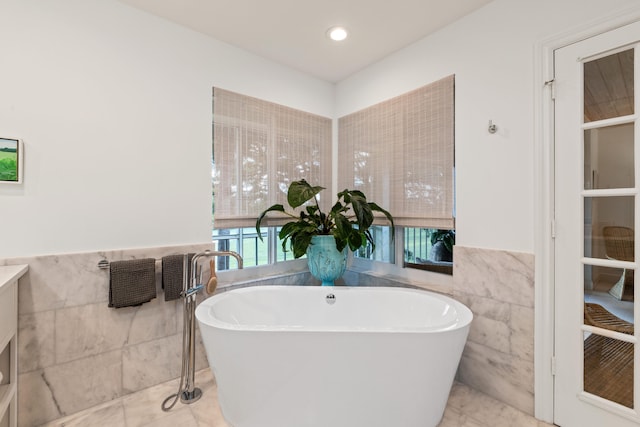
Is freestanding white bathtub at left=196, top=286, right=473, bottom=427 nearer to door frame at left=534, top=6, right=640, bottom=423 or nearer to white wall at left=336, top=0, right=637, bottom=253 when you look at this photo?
door frame at left=534, top=6, right=640, bottom=423

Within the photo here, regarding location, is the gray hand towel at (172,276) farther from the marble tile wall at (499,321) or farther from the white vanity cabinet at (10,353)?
the marble tile wall at (499,321)

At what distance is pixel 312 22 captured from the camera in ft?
7.03

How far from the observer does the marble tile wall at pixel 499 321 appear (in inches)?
70.4

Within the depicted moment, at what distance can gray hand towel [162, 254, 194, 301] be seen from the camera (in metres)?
2.03

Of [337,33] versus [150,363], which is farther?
Answer: [337,33]

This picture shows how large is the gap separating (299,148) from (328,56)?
810 mm

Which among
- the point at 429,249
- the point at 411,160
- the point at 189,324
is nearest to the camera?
the point at 189,324

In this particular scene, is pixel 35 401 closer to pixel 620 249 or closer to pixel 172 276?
pixel 172 276

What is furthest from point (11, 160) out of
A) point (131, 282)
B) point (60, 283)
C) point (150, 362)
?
point (150, 362)

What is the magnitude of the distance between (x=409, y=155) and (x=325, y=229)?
892mm

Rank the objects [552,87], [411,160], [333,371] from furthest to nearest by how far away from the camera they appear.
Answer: [411,160]
[552,87]
[333,371]

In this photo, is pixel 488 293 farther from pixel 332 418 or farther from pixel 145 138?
pixel 145 138

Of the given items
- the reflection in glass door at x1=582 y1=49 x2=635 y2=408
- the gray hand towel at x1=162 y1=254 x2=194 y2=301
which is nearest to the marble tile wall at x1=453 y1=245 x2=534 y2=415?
the reflection in glass door at x1=582 y1=49 x2=635 y2=408

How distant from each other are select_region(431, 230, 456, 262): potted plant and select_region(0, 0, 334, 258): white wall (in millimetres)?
1791
